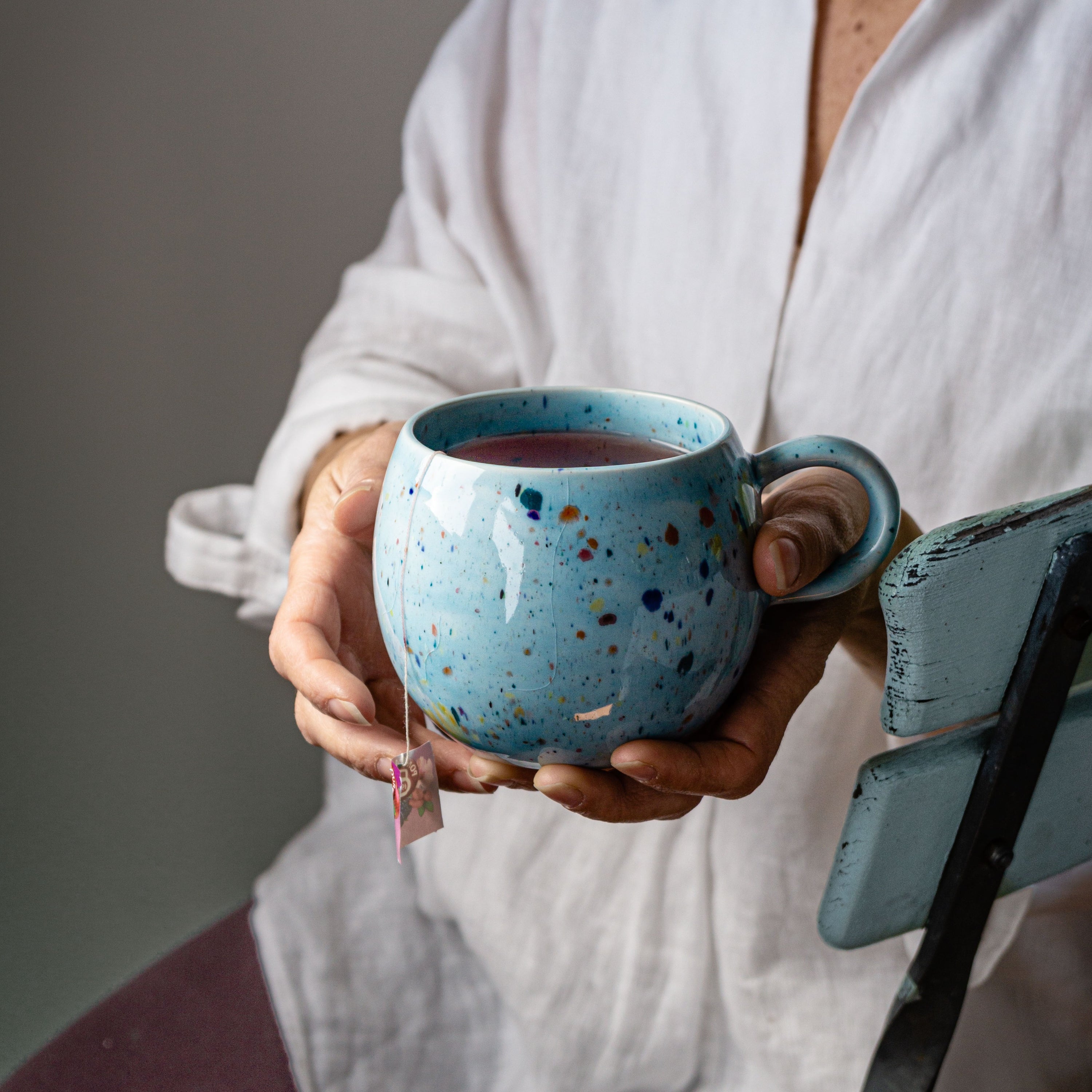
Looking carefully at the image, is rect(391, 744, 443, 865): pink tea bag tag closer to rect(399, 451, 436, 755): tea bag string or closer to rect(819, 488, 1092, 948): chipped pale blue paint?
rect(399, 451, 436, 755): tea bag string

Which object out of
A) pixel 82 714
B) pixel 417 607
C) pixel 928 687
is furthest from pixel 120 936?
pixel 928 687

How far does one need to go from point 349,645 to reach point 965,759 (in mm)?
327

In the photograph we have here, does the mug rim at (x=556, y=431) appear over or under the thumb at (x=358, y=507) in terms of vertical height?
over

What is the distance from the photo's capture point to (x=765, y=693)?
0.49m

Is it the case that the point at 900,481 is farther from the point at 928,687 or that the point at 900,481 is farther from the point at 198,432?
the point at 198,432

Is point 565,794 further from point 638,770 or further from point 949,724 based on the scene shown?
point 949,724

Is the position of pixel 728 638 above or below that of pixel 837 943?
above

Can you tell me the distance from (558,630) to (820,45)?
58 centimetres

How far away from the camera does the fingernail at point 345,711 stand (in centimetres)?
46

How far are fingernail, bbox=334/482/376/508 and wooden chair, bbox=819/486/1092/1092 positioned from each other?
0.26 meters

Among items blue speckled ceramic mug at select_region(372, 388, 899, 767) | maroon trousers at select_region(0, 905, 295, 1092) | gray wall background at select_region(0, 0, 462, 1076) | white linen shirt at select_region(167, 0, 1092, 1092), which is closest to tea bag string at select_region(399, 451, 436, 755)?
blue speckled ceramic mug at select_region(372, 388, 899, 767)

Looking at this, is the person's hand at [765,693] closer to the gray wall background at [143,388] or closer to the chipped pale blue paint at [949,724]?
the chipped pale blue paint at [949,724]

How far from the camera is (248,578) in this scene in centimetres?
83

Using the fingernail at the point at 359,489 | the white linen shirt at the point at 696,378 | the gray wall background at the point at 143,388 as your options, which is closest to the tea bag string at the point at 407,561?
the fingernail at the point at 359,489
